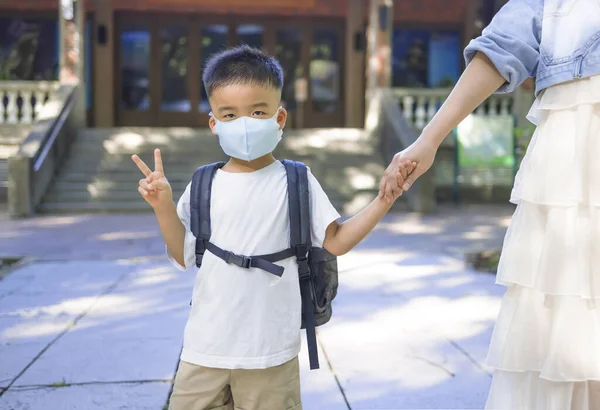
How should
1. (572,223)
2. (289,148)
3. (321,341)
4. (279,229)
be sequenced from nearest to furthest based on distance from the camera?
(572,223), (279,229), (321,341), (289,148)

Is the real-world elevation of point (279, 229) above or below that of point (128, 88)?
below

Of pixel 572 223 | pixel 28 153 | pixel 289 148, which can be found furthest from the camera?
pixel 289 148

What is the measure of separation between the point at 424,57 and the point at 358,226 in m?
15.9

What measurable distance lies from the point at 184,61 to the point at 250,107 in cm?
1521

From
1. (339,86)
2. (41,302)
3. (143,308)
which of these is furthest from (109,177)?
(143,308)

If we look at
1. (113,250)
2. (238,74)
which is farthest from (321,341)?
(113,250)

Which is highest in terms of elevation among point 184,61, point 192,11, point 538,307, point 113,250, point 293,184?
point 192,11

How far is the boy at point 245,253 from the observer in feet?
6.73

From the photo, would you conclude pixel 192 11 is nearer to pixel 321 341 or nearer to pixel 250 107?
pixel 321 341

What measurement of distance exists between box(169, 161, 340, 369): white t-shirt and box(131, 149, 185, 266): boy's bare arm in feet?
0.16

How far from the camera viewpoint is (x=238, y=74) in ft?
6.77

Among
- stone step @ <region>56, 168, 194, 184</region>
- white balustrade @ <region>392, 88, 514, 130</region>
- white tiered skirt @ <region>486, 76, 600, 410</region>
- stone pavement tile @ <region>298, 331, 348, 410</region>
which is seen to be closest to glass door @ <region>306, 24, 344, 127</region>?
white balustrade @ <region>392, 88, 514, 130</region>

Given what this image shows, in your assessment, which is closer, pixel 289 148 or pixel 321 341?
pixel 321 341

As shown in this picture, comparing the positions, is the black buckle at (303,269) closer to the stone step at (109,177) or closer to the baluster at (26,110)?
the stone step at (109,177)
